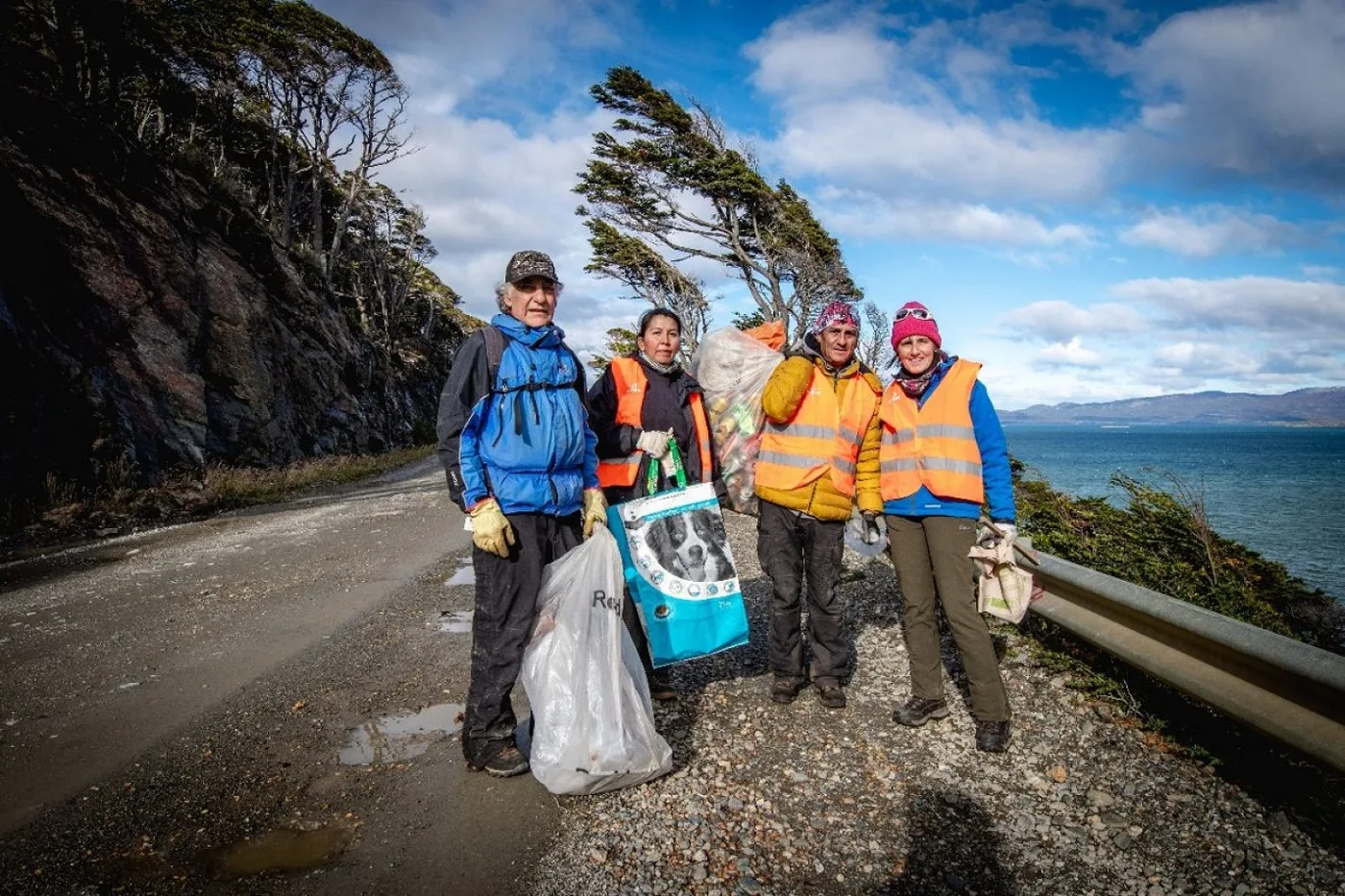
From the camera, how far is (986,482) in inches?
123

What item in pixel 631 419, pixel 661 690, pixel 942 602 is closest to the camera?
pixel 942 602

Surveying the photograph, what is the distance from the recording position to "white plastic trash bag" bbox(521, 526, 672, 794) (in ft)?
8.13

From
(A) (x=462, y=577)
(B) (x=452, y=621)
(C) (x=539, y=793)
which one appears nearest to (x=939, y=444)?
(C) (x=539, y=793)

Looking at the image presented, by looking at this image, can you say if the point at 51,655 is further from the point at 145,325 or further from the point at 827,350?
the point at 145,325

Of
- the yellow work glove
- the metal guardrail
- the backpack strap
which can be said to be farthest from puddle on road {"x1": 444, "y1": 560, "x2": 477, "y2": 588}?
the metal guardrail

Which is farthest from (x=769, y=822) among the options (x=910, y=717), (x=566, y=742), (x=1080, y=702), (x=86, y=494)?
(x=86, y=494)

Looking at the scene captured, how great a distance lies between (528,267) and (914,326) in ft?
6.14

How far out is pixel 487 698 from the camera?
2.76 m

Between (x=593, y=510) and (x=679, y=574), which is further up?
(x=593, y=510)

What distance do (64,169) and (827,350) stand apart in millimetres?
12690

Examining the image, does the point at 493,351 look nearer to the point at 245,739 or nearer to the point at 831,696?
the point at 245,739

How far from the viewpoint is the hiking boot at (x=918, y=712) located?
318cm

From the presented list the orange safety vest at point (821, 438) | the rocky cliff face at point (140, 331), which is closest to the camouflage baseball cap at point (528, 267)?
the orange safety vest at point (821, 438)

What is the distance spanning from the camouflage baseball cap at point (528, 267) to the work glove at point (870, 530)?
208 cm
